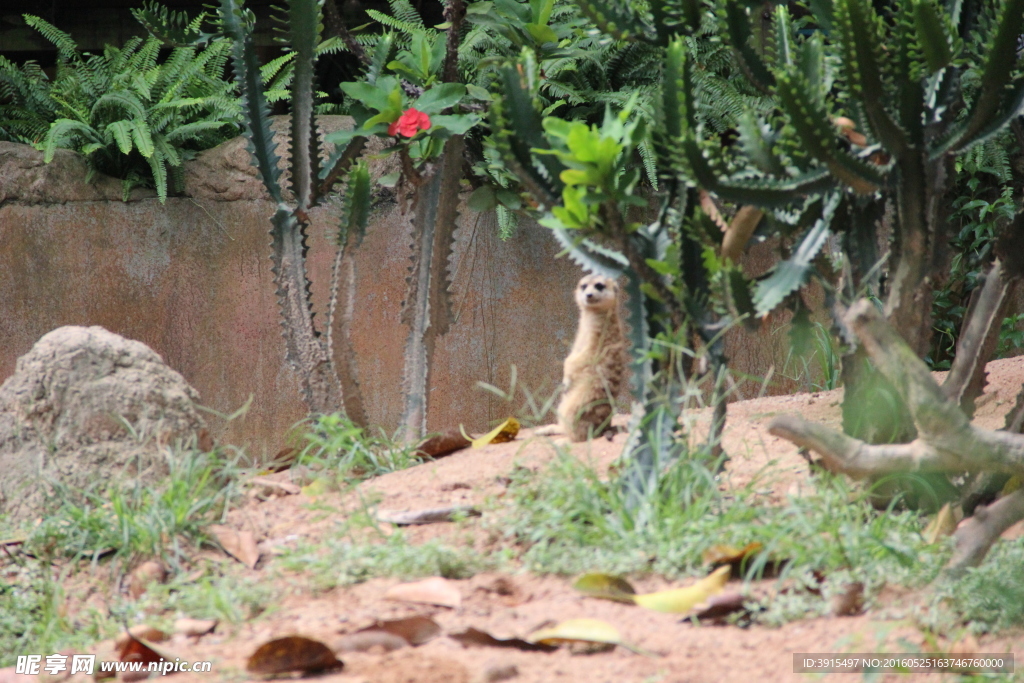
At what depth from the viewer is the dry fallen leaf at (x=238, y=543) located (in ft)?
8.29

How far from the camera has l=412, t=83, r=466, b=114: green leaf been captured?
354 cm

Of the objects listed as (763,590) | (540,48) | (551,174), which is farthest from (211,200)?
(763,590)

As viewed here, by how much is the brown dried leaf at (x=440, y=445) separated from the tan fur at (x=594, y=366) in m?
0.43

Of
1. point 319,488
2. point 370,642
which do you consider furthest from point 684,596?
point 319,488

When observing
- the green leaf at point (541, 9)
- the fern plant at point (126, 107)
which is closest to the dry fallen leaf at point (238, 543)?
the green leaf at point (541, 9)

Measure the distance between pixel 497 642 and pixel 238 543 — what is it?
104 cm

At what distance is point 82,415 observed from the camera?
312 centimetres

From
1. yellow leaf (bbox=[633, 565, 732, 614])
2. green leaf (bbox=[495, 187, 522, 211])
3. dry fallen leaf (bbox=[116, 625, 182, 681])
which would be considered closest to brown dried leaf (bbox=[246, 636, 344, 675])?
dry fallen leaf (bbox=[116, 625, 182, 681])

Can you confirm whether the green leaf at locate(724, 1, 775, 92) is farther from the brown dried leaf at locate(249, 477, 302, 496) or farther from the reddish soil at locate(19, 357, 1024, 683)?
the brown dried leaf at locate(249, 477, 302, 496)

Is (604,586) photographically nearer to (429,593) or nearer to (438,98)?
(429,593)

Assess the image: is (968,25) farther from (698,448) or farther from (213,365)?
(213,365)

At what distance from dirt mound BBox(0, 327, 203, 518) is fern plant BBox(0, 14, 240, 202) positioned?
2.37 metres

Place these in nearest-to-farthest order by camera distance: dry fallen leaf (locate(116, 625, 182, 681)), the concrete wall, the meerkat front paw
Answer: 1. dry fallen leaf (locate(116, 625, 182, 681))
2. the meerkat front paw
3. the concrete wall

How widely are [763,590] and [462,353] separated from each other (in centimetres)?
391
